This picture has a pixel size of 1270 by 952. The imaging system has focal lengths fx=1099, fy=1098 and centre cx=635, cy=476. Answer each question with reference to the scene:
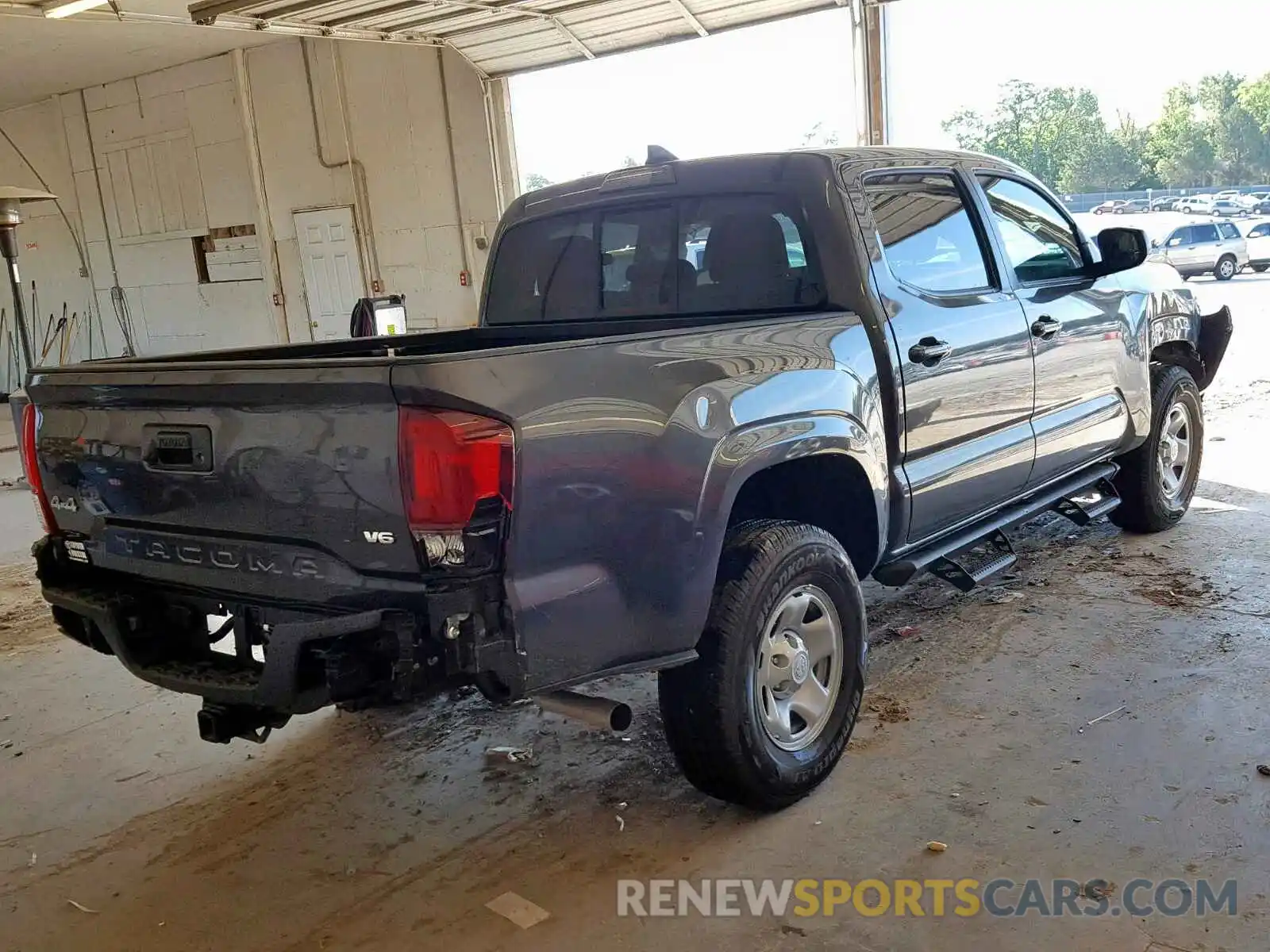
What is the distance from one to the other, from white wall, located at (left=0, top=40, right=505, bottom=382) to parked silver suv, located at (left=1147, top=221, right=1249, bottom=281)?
13328 mm

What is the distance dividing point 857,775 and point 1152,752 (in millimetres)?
872

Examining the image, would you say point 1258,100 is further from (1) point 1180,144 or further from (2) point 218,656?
(2) point 218,656

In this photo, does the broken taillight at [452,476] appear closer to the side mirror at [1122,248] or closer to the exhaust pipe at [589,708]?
the exhaust pipe at [589,708]

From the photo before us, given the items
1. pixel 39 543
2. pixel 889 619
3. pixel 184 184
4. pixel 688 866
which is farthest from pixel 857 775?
pixel 184 184

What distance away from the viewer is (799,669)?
3115mm

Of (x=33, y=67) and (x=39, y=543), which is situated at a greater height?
(x=33, y=67)

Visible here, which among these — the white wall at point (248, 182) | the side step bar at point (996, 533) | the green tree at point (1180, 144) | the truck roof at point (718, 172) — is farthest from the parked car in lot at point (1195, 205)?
the truck roof at point (718, 172)

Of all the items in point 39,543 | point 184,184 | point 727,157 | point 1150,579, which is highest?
point 184,184

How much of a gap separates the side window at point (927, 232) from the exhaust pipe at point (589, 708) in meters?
1.76

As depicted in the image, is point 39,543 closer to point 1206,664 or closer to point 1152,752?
point 1152,752

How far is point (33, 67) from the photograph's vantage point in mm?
14344

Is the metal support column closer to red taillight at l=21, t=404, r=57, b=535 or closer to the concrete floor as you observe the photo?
the concrete floor

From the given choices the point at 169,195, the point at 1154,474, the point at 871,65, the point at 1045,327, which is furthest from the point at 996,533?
the point at 169,195

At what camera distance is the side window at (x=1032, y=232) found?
4.31 metres
